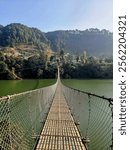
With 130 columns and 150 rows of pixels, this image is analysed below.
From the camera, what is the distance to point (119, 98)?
273cm

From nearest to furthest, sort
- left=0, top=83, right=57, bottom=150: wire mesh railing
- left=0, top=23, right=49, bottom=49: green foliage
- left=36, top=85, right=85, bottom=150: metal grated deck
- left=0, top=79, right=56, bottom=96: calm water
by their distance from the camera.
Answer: left=0, top=83, right=57, bottom=150: wire mesh railing < left=36, top=85, right=85, bottom=150: metal grated deck < left=0, top=79, right=56, bottom=96: calm water < left=0, top=23, right=49, bottom=49: green foliage

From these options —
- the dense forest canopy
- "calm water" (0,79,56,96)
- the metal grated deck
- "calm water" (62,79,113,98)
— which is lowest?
"calm water" (62,79,113,98)

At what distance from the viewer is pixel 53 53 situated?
384ft

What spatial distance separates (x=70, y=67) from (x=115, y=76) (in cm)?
6599

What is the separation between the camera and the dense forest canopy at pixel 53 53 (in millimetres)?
65750

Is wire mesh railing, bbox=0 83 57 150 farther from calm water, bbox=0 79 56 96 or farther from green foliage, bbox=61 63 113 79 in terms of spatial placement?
green foliage, bbox=61 63 113 79

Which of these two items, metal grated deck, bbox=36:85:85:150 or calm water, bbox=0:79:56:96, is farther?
calm water, bbox=0:79:56:96

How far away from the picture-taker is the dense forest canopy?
6575 cm

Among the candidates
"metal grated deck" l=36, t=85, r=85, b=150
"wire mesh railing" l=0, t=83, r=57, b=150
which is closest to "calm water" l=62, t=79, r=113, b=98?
"wire mesh railing" l=0, t=83, r=57, b=150

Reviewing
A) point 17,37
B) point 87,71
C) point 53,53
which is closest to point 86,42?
point 17,37

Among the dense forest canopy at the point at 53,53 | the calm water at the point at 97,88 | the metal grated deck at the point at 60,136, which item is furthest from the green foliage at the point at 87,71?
the metal grated deck at the point at 60,136

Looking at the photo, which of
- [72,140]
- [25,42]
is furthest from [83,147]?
[25,42]

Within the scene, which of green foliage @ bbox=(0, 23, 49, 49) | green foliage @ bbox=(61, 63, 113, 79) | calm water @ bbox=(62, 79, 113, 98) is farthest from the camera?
green foliage @ bbox=(0, 23, 49, 49)

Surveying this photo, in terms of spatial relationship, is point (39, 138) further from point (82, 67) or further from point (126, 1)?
point (82, 67)
